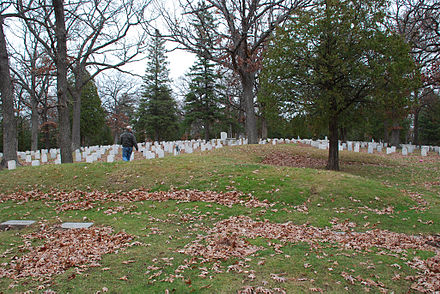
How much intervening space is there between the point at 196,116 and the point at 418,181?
20.9 meters

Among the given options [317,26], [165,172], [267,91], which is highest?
[317,26]

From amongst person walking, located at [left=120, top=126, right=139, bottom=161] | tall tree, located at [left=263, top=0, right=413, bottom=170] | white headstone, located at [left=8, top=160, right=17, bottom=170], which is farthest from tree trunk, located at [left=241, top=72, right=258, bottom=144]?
white headstone, located at [left=8, top=160, right=17, bottom=170]

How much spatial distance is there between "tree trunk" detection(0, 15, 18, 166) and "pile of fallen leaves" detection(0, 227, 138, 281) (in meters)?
8.37

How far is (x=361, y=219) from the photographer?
6367 mm

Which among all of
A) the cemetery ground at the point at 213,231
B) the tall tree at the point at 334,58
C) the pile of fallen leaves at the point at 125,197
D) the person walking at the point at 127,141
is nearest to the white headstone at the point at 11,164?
the cemetery ground at the point at 213,231

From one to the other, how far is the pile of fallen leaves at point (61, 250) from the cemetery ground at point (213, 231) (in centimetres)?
2

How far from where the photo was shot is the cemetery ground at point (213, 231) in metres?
3.58

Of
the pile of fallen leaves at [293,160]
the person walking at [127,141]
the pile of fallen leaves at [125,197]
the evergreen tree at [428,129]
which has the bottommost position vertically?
the pile of fallen leaves at [125,197]

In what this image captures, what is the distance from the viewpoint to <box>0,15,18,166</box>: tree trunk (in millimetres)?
11922

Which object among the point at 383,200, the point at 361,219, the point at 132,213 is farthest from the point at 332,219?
the point at 132,213

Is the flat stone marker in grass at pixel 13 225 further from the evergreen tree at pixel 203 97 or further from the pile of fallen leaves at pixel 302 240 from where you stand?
the evergreen tree at pixel 203 97

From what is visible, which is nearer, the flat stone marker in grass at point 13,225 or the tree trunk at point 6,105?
the flat stone marker in grass at point 13,225

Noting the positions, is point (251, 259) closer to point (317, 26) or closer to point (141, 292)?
point (141, 292)

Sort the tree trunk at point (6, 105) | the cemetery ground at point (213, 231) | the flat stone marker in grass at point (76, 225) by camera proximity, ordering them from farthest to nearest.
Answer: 1. the tree trunk at point (6, 105)
2. the flat stone marker in grass at point (76, 225)
3. the cemetery ground at point (213, 231)
